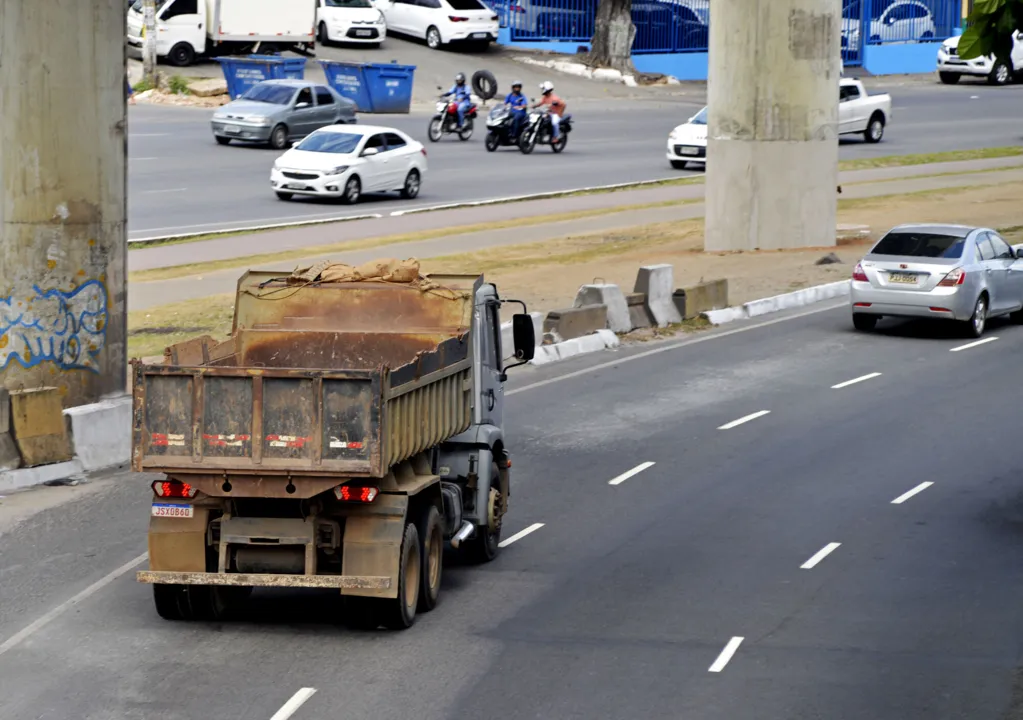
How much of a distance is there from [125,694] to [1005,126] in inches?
1901

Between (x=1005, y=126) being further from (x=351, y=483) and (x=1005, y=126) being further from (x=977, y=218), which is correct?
(x=351, y=483)

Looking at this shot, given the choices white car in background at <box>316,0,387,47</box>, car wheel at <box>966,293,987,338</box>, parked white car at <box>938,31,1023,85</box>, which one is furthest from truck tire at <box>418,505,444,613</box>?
parked white car at <box>938,31,1023,85</box>

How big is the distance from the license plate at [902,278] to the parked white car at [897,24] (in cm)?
5210

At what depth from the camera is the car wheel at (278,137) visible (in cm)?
4275

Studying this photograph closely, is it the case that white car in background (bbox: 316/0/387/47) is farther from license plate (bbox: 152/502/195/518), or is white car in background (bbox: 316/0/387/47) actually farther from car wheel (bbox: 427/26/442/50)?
license plate (bbox: 152/502/195/518)

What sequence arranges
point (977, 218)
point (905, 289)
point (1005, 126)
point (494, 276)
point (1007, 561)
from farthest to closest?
point (1005, 126), point (977, 218), point (494, 276), point (905, 289), point (1007, 561)

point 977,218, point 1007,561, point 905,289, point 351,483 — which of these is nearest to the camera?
point 351,483

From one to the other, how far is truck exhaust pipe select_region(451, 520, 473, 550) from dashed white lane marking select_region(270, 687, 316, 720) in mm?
2263

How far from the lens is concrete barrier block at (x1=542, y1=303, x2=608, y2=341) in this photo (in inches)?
896

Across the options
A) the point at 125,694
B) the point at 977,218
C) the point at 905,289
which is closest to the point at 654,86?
the point at 977,218

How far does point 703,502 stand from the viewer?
14.8 metres

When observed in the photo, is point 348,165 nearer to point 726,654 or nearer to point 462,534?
point 462,534

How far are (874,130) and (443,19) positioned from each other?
1915 centimetres

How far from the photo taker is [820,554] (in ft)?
42.9
